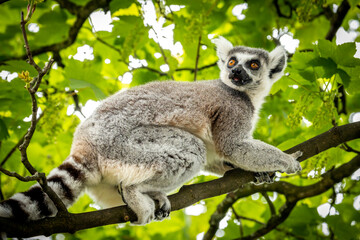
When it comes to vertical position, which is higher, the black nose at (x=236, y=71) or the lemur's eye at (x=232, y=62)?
the lemur's eye at (x=232, y=62)

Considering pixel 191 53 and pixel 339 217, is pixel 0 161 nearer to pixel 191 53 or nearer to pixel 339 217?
pixel 191 53

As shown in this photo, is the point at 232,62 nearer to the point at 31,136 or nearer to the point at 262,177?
the point at 262,177

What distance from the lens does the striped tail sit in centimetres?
380

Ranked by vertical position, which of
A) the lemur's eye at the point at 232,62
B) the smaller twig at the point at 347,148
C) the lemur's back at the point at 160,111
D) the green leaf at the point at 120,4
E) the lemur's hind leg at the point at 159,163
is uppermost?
the green leaf at the point at 120,4

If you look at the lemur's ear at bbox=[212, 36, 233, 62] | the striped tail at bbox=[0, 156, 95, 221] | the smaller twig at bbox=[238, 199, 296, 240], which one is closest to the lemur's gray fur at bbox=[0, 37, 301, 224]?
the striped tail at bbox=[0, 156, 95, 221]

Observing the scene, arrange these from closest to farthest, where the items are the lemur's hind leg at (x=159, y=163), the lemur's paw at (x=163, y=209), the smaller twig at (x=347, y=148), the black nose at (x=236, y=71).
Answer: the lemur's hind leg at (x=159, y=163)
the lemur's paw at (x=163, y=209)
the smaller twig at (x=347, y=148)
the black nose at (x=236, y=71)

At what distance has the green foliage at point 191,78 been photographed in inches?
196

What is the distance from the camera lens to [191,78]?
8.21 m

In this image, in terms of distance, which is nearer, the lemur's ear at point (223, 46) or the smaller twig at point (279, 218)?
the smaller twig at point (279, 218)

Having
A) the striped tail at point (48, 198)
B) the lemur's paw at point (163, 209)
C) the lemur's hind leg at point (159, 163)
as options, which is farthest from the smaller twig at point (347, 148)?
the striped tail at point (48, 198)

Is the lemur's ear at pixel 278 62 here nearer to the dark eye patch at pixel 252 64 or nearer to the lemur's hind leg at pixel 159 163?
the dark eye patch at pixel 252 64

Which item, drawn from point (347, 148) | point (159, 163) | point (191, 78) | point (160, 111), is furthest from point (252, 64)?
point (159, 163)

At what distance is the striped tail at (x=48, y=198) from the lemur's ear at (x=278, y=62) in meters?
3.84

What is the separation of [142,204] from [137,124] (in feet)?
4.07
